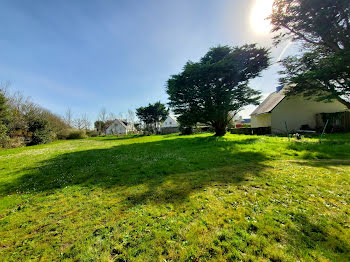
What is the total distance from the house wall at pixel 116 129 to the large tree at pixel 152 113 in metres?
20.6

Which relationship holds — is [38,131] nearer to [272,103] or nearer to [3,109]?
[3,109]

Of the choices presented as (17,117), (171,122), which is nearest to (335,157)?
(17,117)

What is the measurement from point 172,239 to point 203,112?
14.4 m

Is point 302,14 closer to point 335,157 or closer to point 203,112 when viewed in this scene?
point 203,112

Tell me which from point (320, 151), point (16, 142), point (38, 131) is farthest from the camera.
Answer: point (38, 131)

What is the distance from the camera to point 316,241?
201 cm

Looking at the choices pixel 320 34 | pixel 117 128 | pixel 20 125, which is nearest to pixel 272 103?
pixel 320 34

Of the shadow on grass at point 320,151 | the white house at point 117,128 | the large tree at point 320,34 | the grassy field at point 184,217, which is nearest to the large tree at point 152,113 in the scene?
the white house at point 117,128

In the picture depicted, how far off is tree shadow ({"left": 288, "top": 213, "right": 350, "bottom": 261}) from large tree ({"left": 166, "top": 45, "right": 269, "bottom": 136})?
1295cm

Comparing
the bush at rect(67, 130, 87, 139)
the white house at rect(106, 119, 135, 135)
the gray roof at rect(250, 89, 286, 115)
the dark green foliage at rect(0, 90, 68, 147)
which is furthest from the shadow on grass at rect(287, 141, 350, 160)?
the white house at rect(106, 119, 135, 135)

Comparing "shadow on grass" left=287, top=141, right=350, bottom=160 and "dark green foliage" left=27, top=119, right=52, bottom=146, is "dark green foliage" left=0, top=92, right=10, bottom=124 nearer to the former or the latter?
"dark green foliage" left=27, top=119, right=52, bottom=146

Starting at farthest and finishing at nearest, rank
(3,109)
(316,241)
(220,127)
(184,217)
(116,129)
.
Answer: (116,129)
(220,127)
(3,109)
(184,217)
(316,241)

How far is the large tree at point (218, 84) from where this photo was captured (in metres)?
14.6

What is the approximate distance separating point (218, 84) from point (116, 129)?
5648 cm
